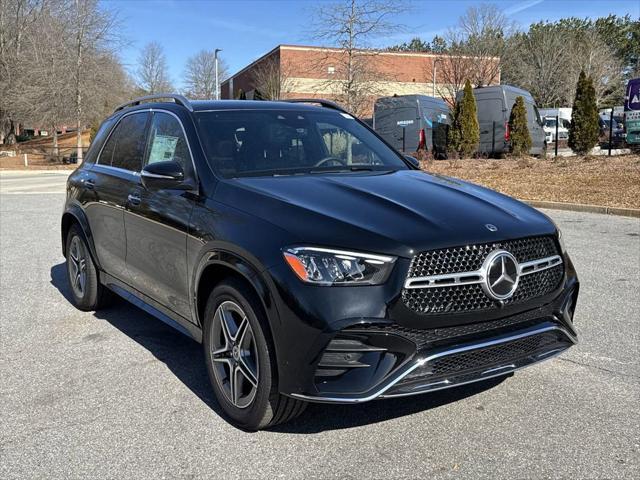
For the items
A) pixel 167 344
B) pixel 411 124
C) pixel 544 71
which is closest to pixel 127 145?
pixel 167 344

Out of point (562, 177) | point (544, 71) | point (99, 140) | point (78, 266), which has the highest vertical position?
point (544, 71)

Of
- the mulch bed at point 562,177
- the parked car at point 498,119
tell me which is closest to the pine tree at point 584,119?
the mulch bed at point 562,177

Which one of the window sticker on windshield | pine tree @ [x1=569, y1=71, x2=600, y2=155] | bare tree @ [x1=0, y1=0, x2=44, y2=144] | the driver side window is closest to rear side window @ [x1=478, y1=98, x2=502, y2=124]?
pine tree @ [x1=569, y1=71, x2=600, y2=155]

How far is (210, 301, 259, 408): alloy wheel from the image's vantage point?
10.7 feet

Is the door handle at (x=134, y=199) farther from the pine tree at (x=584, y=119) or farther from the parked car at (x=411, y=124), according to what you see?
the parked car at (x=411, y=124)

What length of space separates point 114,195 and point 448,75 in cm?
4056

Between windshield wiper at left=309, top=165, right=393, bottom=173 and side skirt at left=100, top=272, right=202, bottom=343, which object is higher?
Answer: windshield wiper at left=309, top=165, right=393, bottom=173

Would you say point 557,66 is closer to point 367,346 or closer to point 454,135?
point 454,135

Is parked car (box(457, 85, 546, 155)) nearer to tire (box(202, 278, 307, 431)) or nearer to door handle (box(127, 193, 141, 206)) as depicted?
door handle (box(127, 193, 141, 206))

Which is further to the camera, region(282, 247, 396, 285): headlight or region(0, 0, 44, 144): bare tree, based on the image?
region(0, 0, 44, 144): bare tree

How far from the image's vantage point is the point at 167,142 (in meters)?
4.35

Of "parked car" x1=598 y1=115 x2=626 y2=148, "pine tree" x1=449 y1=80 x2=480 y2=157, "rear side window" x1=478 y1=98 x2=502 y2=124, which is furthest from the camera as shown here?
"parked car" x1=598 y1=115 x2=626 y2=148

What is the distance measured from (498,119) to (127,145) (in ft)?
66.2

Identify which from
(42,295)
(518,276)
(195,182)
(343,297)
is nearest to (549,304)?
(518,276)
